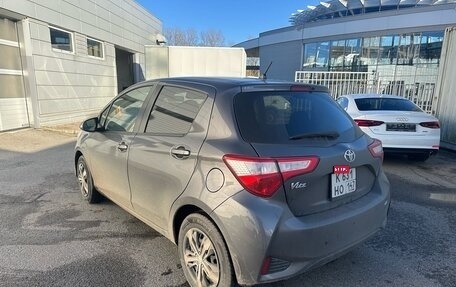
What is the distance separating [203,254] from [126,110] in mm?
1921

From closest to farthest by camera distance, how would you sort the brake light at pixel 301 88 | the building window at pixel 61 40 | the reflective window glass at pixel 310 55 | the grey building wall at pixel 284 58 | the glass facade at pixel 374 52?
the brake light at pixel 301 88 < the building window at pixel 61 40 < the glass facade at pixel 374 52 < the reflective window glass at pixel 310 55 < the grey building wall at pixel 284 58

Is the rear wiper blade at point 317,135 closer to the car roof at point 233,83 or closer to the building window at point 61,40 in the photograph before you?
the car roof at point 233,83

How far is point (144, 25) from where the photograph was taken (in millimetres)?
19969

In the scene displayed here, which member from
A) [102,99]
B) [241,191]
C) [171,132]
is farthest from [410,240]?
[102,99]

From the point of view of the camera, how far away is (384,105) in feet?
22.2

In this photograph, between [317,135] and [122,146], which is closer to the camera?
[317,135]

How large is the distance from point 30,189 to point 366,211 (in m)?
4.85

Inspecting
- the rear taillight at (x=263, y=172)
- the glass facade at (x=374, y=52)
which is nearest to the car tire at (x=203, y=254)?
the rear taillight at (x=263, y=172)

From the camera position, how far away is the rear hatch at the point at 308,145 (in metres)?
2.18

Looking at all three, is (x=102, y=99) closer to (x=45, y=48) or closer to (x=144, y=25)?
(x=45, y=48)

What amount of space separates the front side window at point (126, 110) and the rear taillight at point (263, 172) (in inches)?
62.4

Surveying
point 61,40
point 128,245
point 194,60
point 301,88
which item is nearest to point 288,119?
point 301,88

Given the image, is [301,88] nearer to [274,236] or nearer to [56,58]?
[274,236]

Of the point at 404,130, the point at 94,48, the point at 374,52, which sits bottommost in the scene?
the point at 404,130
